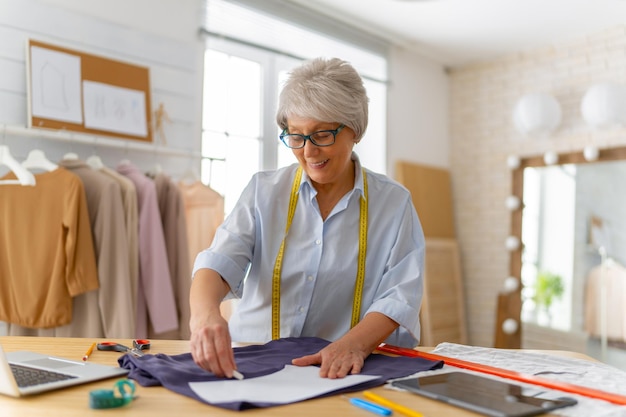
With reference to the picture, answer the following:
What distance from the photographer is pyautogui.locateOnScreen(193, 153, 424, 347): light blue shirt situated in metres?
1.72

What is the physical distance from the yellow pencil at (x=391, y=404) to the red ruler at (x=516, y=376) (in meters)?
0.31

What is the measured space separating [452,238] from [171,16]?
3.12 m

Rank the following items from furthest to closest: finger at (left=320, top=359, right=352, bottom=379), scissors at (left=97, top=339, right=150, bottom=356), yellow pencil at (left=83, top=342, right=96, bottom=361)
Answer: scissors at (left=97, top=339, right=150, bottom=356)
yellow pencil at (left=83, top=342, right=96, bottom=361)
finger at (left=320, top=359, right=352, bottom=379)

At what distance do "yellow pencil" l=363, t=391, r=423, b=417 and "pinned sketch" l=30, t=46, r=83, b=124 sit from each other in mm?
2510

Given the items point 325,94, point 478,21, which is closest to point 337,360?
point 325,94

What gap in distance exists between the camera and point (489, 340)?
533 cm

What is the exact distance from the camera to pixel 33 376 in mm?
1156

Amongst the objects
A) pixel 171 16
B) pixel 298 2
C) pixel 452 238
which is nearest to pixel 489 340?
pixel 452 238

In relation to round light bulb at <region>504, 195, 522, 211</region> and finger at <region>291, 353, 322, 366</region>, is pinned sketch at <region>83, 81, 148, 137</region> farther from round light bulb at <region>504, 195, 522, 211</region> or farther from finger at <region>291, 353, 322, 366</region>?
round light bulb at <region>504, 195, 522, 211</region>

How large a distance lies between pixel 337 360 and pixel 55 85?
242cm

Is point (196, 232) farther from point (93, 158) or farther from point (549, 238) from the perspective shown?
point (549, 238)

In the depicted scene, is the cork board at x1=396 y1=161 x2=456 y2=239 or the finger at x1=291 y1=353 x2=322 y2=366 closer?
the finger at x1=291 y1=353 x2=322 y2=366

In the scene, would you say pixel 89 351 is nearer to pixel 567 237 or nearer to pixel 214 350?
pixel 214 350

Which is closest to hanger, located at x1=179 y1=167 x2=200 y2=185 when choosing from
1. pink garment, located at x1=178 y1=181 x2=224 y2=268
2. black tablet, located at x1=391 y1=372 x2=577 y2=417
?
pink garment, located at x1=178 y1=181 x2=224 y2=268
